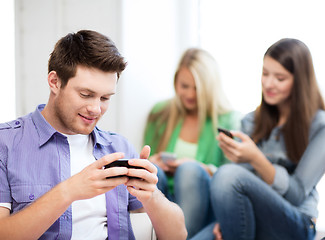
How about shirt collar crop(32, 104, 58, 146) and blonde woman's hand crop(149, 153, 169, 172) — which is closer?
shirt collar crop(32, 104, 58, 146)

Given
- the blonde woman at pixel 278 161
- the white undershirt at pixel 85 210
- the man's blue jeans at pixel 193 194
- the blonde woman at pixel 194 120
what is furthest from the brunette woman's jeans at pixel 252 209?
the white undershirt at pixel 85 210

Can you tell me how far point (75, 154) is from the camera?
→ 47.3 inches

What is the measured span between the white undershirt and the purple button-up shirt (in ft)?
0.06

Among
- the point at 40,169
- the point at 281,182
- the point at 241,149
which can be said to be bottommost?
the point at 281,182

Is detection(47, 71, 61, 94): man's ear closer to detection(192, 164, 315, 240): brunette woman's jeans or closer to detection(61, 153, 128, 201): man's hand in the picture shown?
detection(61, 153, 128, 201): man's hand

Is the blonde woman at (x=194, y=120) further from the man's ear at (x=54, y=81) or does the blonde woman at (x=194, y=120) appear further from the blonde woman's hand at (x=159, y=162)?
the man's ear at (x=54, y=81)

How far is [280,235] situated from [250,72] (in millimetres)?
1081

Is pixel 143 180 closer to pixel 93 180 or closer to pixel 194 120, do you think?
pixel 93 180

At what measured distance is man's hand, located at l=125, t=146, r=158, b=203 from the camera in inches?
39.6

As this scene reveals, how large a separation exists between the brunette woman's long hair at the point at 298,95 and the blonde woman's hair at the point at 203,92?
0.41 metres

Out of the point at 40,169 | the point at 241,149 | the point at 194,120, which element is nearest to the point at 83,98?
the point at 40,169

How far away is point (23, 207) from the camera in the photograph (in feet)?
3.55

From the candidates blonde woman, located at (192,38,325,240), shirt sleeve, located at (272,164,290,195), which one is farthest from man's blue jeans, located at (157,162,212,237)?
shirt sleeve, located at (272,164,290,195)

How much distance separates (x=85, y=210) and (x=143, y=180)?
215 millimetres
